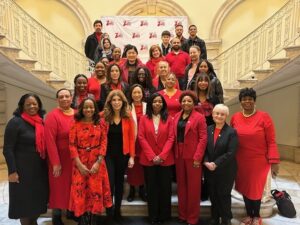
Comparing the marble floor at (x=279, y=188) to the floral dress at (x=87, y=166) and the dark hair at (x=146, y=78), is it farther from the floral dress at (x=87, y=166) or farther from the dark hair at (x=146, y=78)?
the dark hair at (x=146, y=78)

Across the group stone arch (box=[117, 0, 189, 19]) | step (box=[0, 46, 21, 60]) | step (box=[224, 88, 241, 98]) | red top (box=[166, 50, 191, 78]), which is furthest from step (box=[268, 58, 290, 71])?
stone arch (box=[117, 0, 189, 19])

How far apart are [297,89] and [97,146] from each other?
547cm

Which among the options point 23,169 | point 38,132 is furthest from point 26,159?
point 38,132

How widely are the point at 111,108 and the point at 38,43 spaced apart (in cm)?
533

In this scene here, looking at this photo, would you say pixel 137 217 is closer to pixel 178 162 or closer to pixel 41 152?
pixel 178 162

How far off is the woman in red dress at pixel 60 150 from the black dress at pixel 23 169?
0.48 ft

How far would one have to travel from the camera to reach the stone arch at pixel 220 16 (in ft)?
30.8

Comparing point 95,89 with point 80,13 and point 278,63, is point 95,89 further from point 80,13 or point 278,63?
point 80,13

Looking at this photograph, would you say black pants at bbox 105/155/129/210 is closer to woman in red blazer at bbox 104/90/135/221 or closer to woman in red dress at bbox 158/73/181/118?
woman in red blazer at bbox 104/90/135/221

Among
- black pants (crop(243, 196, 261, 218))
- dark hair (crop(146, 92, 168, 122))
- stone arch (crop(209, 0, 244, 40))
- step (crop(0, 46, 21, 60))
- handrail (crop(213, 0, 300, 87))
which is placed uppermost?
stone arch (crop(209, 0, 244, 40))

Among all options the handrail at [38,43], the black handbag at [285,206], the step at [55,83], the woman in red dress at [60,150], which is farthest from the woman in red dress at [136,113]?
the handrail at [38,43]

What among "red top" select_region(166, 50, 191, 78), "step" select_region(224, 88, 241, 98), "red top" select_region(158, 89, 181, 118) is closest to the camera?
"red top" select_region(158, 89, 181, 118)

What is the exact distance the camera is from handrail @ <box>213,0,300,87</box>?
267 inches

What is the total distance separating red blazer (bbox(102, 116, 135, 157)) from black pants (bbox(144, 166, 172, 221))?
294 millimetres
